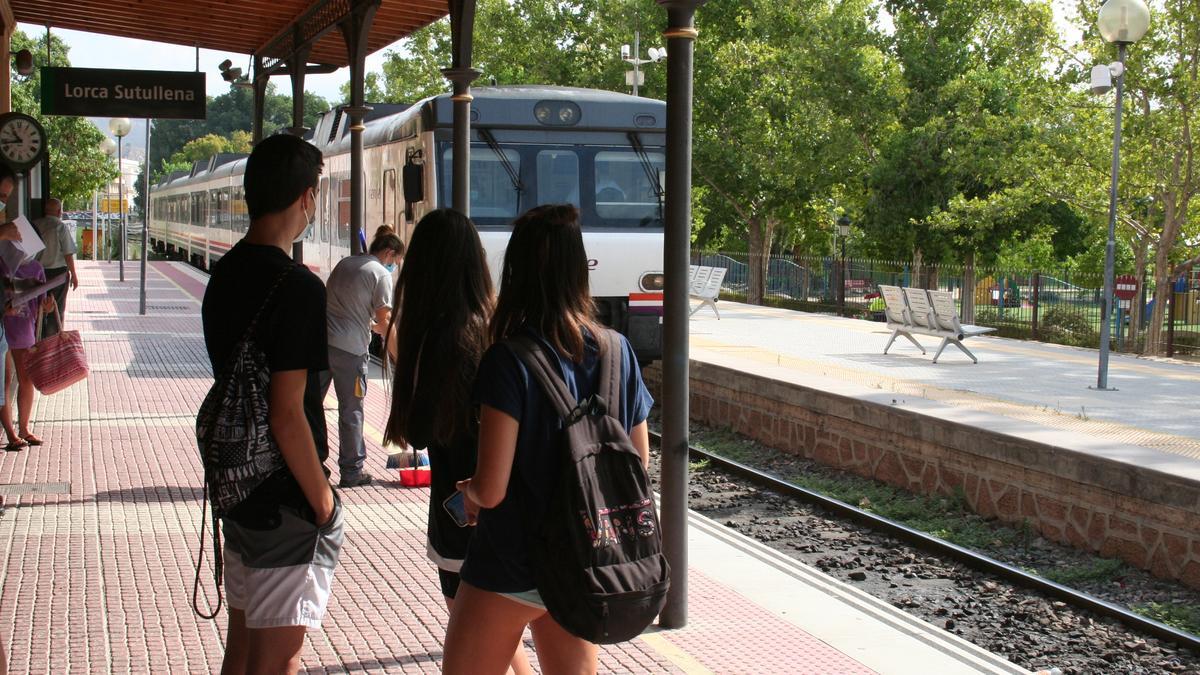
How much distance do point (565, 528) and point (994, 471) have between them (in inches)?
304

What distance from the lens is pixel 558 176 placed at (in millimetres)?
14430

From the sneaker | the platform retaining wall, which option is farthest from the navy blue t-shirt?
the platform retaining wall

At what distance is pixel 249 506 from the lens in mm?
3328

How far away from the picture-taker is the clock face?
12.3 metres

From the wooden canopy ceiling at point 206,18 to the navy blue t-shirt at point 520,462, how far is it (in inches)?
408

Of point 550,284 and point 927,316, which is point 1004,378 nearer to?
point 927,316

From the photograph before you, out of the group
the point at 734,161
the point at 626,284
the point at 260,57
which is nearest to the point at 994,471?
the point at 626,284

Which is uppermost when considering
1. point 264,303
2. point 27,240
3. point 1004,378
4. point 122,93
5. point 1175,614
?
point 122,93

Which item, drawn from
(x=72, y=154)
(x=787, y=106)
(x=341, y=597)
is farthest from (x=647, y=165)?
(x=72, y=154)

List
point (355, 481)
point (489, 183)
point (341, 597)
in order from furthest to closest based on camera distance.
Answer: point (489, 183) < point (355, 481) < point (341, 597)

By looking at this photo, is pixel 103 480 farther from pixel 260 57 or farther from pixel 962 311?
pixel 962 311

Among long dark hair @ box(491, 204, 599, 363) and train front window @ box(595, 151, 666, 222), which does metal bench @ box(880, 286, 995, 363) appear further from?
long dark hair @ box(491, 204, 599, 363)

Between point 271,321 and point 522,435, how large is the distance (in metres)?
0.66

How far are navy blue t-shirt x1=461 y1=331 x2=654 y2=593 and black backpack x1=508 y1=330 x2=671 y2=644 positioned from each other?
1.5 inches
